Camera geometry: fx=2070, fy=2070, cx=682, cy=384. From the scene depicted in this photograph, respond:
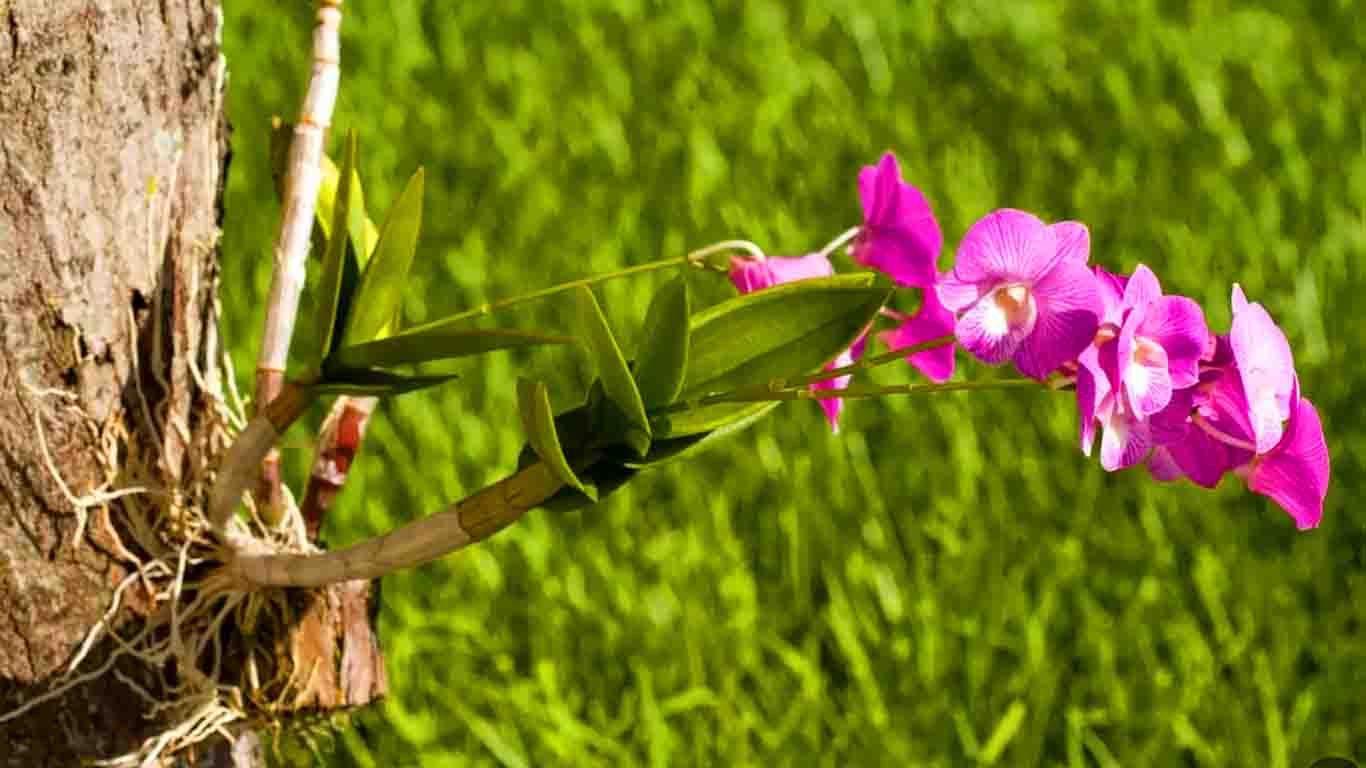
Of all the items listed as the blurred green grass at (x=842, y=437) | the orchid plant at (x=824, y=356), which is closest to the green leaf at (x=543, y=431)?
the orchid plant at (x=824, y=356)

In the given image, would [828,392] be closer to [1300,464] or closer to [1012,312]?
[1012,312]

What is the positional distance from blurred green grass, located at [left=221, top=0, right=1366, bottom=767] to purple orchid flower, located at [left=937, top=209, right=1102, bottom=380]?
2.95 feet

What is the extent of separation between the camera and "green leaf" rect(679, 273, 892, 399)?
120 centimetres

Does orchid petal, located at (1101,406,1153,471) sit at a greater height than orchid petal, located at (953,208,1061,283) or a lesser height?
lesser

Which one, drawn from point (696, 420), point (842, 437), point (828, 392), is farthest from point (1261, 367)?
point (842, 437)

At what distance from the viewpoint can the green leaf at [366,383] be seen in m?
1.29

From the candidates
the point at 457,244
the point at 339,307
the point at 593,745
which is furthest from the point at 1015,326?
the point at 457,244

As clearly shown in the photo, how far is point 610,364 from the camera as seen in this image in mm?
1141

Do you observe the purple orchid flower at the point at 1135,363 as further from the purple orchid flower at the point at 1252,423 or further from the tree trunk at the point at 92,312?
the tree trunk at the point at 92,312

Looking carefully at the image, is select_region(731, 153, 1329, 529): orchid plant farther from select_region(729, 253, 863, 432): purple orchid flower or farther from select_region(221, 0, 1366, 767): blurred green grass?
select_region(221, 0, 1366, 767): blurred green grass

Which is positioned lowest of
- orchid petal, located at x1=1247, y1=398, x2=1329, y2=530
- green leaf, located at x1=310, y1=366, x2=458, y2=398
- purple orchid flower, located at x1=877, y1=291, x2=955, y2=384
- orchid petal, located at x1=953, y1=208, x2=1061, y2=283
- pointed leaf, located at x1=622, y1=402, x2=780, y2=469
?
orchid petal, located at x1=1247, y1=398, x2=1329, y2=530

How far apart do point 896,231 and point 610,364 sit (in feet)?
0.77

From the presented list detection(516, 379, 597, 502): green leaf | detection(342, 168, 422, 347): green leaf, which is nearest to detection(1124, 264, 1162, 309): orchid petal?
detection(516, 379, 597, 502): green leaf

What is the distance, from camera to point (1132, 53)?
2922 millimetres
